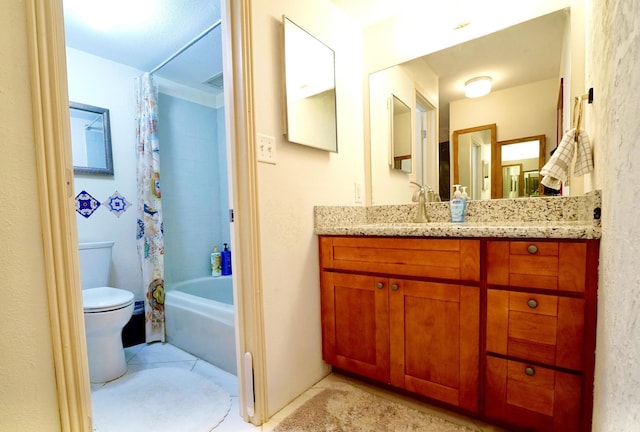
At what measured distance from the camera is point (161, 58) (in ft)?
7.22

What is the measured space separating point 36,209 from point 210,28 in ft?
5.34

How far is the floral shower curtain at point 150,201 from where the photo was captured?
215cm

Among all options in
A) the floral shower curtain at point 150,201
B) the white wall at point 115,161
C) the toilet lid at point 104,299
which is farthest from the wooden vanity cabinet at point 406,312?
the white wall at point 115,161

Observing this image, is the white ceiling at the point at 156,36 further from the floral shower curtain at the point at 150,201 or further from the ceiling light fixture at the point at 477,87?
the ceiling light fixture at the point at 477,87

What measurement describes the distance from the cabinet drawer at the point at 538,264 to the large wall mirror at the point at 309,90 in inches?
37.4

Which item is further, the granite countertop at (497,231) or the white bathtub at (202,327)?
the white bathtub at (202,327)

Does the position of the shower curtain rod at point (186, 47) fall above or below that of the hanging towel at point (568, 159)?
above

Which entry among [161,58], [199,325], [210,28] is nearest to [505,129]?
[210,28]

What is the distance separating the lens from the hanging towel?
1.05m

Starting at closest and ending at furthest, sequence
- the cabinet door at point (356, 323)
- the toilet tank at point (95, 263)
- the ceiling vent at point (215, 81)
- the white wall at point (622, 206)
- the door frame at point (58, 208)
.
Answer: the white wall at point (622, 206) → the door frame at point (58, 208) → the cabinet door at point (356, 323) → the toilet tank at point (95, 263) → the ceiling vent at point (215, 81)

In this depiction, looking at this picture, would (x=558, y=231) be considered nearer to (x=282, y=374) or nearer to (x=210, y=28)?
(x=282, y=374)

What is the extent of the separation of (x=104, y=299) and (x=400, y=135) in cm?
207

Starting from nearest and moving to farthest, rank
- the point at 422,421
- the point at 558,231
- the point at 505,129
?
the point at 558,231 → the point at 422,421 → the point at 505,129

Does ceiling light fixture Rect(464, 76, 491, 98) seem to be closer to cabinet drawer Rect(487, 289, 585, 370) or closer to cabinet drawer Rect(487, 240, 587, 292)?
cabinet drawer Rect(487, 240, 587, 292)
